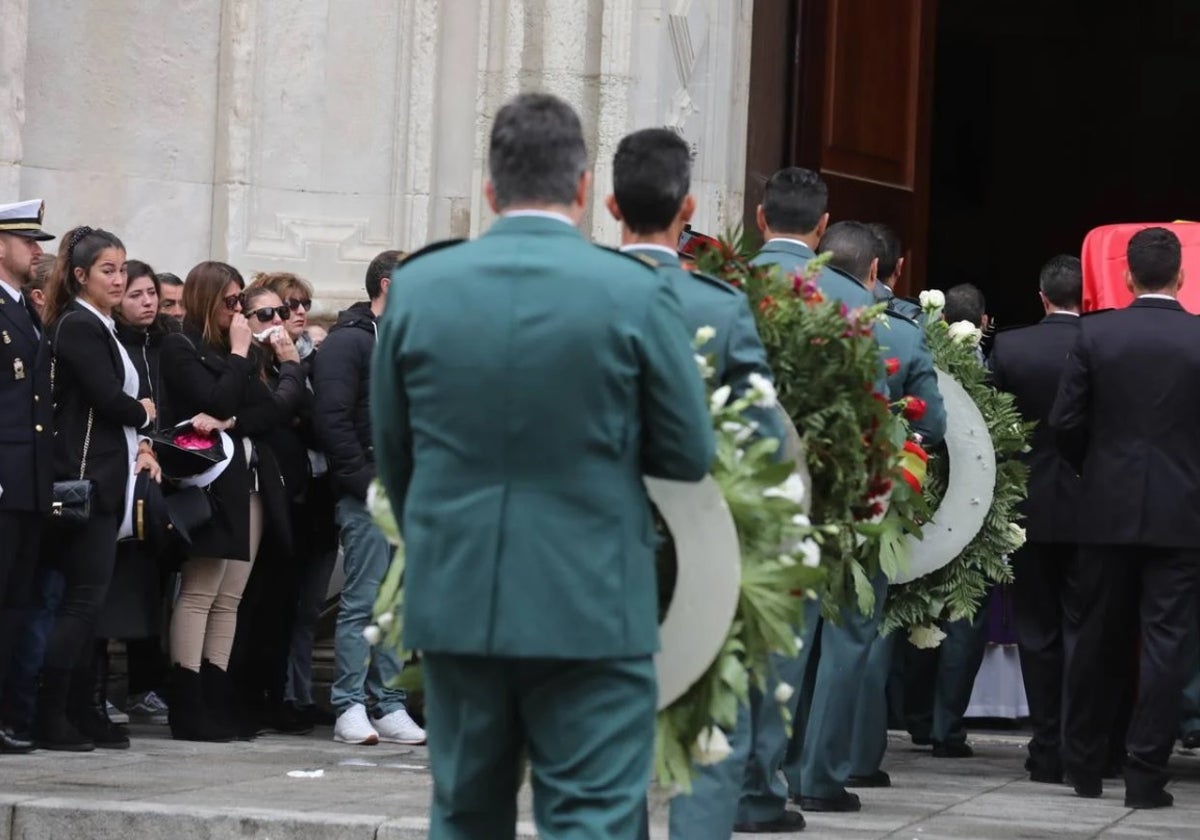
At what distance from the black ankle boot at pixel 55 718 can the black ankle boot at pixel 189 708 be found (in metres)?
0.63

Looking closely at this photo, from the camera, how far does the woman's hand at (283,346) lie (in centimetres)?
1027

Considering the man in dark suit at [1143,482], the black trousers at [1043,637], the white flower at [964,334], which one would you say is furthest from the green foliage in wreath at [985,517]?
the man in dark suit at [1143,482]

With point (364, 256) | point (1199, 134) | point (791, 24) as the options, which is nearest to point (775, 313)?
point (364, 256)

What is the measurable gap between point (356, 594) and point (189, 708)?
0.83 m

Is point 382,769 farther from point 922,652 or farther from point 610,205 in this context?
point 610,205

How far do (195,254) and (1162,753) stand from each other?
561 centimetres

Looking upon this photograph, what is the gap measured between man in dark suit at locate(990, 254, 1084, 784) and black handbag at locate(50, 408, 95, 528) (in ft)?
12.1

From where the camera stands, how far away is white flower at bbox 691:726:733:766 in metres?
5.26

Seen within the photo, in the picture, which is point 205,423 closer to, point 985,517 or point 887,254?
point 887,254

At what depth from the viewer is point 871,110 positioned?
13383 millimetres

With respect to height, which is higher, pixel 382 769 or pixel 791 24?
pixel 791 24

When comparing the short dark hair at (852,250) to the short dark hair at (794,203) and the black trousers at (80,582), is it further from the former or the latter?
the black trousers at (80,582)

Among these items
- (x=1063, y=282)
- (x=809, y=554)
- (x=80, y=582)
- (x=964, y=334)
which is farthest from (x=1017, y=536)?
(x=809, y=554)

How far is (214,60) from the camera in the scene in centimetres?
1207
